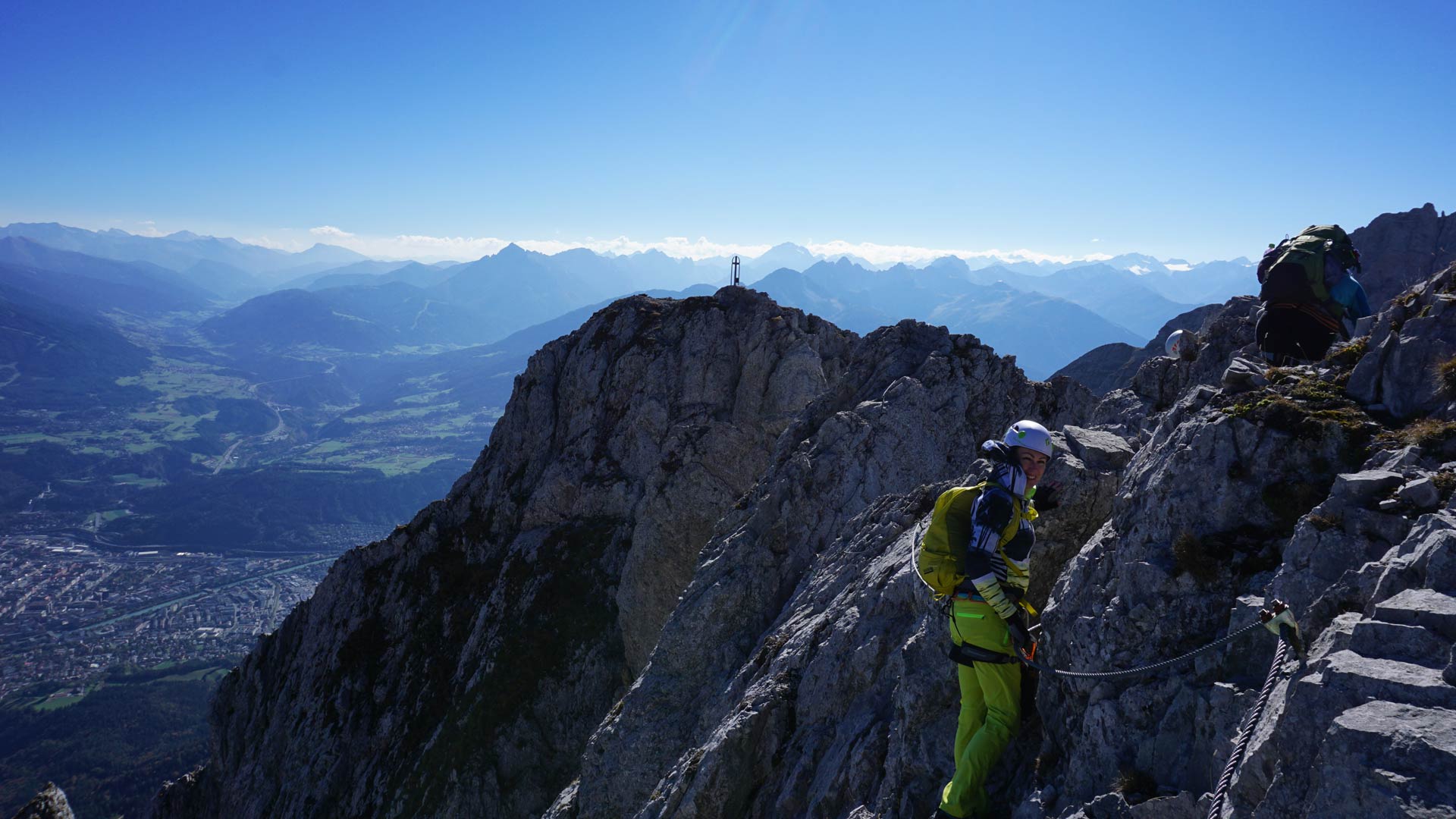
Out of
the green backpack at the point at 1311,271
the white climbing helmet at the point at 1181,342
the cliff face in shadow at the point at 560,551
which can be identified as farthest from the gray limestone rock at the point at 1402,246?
the green backpack at the point at 1311,271

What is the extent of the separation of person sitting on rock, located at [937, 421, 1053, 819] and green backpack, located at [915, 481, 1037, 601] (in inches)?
2.8

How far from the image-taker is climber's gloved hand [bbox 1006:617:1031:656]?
11.1 metres

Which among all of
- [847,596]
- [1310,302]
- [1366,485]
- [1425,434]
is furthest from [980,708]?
[1310,302]

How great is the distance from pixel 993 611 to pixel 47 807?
60907 mm

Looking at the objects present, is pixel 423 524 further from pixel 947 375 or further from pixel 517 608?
pixel 947 375

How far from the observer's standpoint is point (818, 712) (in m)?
16.4

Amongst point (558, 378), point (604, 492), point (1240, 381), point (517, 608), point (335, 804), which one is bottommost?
point (335, 804)

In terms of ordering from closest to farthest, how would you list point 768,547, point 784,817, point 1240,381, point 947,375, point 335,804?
point 1240,381 → point 784,817 → point 768,547 → point 947,375 → point 335,804

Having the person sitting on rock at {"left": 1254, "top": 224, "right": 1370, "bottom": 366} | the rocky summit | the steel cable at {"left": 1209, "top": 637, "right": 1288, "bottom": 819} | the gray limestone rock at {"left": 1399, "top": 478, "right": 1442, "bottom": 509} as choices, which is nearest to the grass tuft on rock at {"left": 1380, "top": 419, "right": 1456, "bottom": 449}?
the rocky summit

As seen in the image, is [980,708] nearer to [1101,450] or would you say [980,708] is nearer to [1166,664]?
[1166,664]

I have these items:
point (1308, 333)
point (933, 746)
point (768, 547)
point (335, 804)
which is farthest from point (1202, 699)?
point (335, 804)

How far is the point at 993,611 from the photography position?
36.1 ft

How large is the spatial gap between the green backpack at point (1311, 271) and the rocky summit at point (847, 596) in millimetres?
2278

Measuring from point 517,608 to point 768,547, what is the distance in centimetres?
2350
